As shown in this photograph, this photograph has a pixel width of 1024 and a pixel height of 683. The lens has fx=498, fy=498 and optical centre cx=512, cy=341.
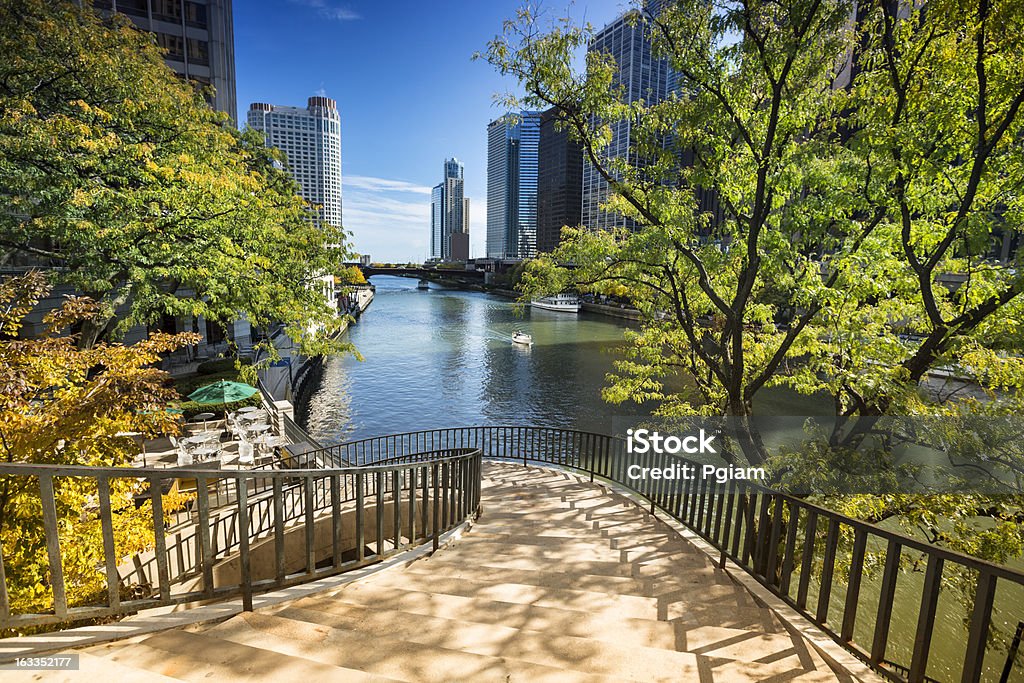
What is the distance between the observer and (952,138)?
5.82 m

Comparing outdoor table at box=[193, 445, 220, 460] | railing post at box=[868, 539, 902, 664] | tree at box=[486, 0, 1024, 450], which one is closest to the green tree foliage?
tree at box=[486, 0, 1024, 450]

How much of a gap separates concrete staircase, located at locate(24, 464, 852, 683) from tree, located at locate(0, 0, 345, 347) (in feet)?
29.4

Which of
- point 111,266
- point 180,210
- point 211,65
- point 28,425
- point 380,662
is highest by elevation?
point 211,65

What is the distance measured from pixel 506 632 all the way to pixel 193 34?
40.5 m

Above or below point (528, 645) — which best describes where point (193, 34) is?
above

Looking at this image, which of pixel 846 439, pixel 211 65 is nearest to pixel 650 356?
pixel 846 439

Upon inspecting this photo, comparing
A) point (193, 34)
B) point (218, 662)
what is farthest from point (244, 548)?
point (193, 34)

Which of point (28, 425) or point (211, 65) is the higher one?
point (211, 65)

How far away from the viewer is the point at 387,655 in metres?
2.56

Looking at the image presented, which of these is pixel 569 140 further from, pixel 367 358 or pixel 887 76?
pixel 367 358

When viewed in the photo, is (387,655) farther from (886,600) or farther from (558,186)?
(558,186)

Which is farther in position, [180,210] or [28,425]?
[180,210]

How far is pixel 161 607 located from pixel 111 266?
969cm

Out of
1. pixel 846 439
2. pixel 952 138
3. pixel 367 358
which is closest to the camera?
pixel 952 138
